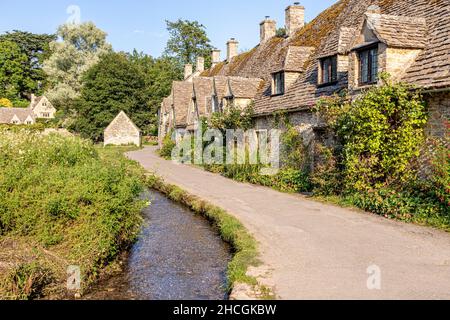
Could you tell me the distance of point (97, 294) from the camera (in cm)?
762

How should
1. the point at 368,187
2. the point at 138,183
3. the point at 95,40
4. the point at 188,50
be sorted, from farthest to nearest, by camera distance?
the point at 188,50
the point at 95,40
the point at 368,187
the point at 138,183

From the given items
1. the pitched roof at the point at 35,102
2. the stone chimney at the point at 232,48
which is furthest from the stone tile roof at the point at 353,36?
the pitched roof at the point at 35,102

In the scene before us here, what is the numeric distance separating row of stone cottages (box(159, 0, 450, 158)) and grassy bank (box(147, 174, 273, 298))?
19.1 ft

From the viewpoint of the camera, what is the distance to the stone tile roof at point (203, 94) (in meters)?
32.8

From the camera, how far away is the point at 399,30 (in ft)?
45.1

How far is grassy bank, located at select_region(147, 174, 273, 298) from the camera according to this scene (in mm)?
7191

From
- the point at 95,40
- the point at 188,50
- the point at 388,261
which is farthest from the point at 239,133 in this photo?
the point at 188,50

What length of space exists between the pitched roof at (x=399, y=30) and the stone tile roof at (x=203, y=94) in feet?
Result: 62.7

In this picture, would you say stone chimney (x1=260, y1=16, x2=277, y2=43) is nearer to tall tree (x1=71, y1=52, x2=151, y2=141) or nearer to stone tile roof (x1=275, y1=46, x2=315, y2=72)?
stone tile roof (x1=275, y1=46, x2=315, y2=72)

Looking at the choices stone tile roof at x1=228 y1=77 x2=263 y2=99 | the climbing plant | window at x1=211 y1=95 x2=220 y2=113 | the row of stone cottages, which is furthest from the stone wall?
window at x1=211 y1=95 x2=220 y2=113
